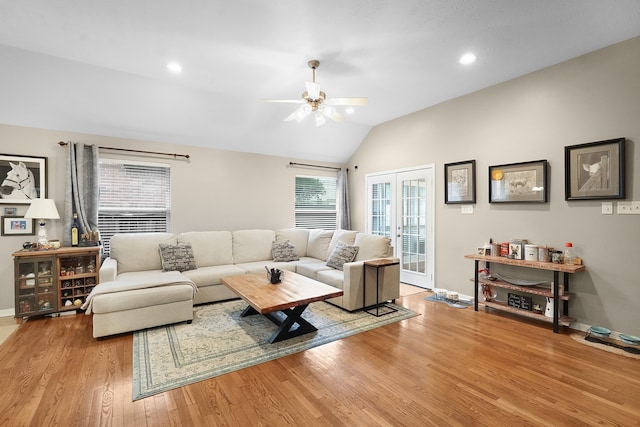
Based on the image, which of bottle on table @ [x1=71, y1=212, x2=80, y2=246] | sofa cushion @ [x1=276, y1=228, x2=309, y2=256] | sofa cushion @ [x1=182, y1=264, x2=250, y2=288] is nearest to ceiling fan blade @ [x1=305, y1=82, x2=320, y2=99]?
sofa cushion @ [x1=182, y1=264, x2=250, y2=288]

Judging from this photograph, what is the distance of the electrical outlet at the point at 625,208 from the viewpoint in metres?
2.94

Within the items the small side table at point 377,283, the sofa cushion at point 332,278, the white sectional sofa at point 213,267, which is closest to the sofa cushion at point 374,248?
the white sectional sofa at point 213,267

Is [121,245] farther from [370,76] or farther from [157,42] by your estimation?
[370,76]

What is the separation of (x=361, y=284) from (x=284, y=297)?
4.28 ft

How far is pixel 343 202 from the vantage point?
6.34 m

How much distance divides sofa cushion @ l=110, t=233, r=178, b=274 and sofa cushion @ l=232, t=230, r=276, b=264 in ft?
3.30

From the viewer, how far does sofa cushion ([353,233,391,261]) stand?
415cm

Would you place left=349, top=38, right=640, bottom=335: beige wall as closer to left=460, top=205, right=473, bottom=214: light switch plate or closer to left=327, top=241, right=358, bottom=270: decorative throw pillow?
left=460, top=205, right=473, bottom=214: light switch plate

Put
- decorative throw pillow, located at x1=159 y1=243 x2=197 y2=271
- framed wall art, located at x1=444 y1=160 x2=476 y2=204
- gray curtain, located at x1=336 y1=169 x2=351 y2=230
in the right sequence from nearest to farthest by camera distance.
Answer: decorative throw pillow, located at x1=159 y1=243 x2=197 y2=271 < framed wall art, located at x1=444 y1=160 x2=476 y2=204 < gray curtain, located at x1=336 y1=169 x2=351 y2=230

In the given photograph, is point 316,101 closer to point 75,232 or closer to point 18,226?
point 75,232

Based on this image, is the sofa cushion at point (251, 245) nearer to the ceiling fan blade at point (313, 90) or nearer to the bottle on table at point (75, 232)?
the bottle on table at point (75, 232)

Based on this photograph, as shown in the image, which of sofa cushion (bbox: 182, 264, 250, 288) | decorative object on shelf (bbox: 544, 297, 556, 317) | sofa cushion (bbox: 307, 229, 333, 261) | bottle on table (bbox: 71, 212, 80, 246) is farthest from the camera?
sofa cushion (bbox: 307, 229, 333, 261)

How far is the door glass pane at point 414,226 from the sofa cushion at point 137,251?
3881mm

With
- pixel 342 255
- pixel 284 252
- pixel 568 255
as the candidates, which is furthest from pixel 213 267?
pixel 568 255
